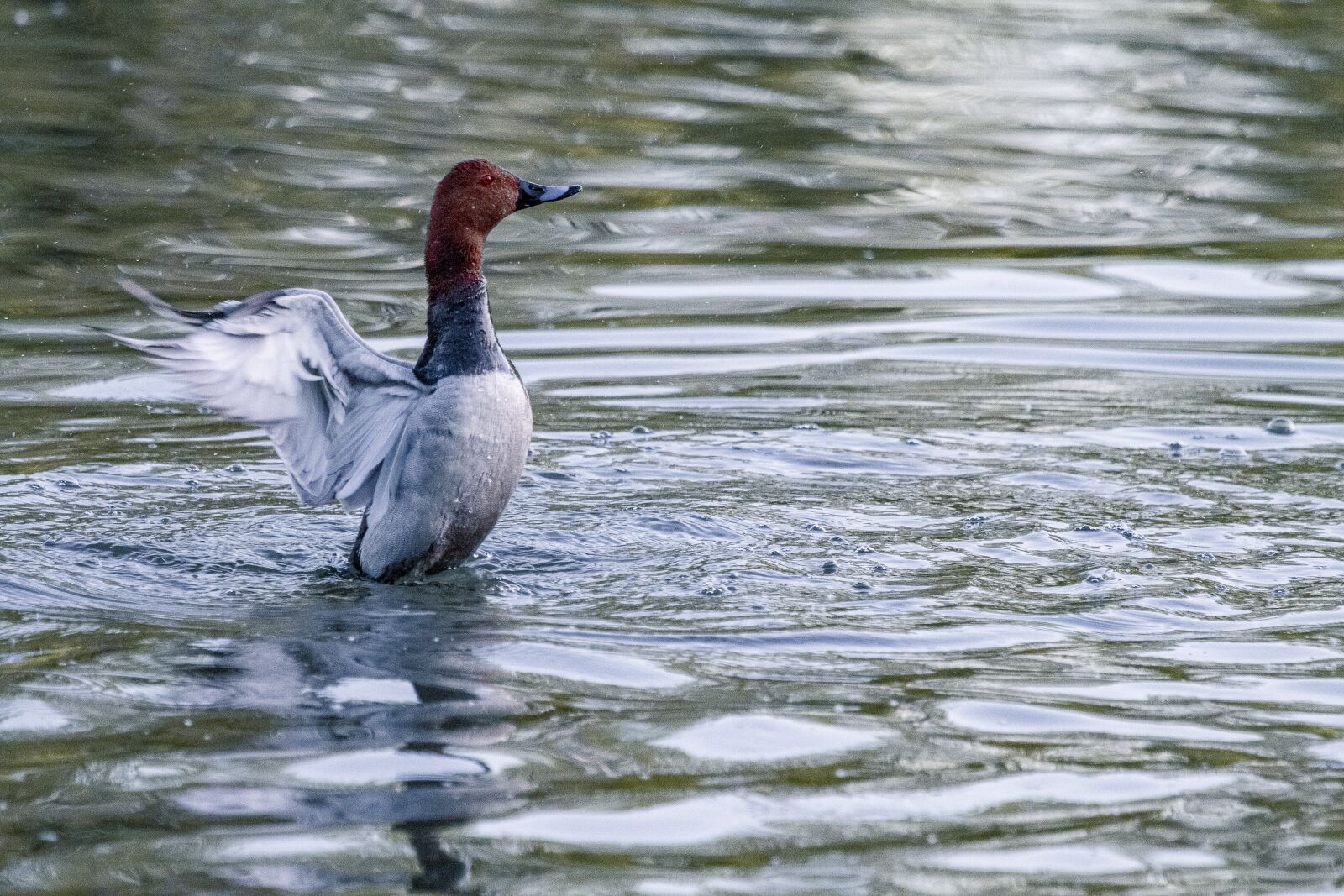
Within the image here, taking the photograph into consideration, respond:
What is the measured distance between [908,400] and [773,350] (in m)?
1.04

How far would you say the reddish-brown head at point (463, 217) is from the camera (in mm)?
6129

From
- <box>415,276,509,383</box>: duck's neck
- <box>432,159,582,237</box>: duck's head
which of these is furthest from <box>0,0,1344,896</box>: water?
<box>432,159,582,237</box>: duck's head

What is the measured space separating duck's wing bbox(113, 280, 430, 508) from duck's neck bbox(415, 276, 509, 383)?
11cm

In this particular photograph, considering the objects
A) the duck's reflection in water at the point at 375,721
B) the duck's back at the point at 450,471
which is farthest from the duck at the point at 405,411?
the duck's reflection in water at the point at 375,721

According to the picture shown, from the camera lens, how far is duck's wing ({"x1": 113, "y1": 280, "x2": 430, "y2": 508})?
5.45m

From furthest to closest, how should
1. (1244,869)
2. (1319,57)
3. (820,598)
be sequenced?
(1319,57), (820,598), (1244,869)

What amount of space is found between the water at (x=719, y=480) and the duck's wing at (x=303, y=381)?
418mm

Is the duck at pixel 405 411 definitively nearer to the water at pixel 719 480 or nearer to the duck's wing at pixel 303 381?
the duck's wing at pixel 303 381

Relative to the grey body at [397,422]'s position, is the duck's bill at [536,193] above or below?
above

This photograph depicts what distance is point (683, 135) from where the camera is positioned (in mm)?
12789

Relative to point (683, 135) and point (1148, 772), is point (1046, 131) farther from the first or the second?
point (1148, 772)

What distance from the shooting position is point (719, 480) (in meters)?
7.17

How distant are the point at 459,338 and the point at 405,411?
0.29m

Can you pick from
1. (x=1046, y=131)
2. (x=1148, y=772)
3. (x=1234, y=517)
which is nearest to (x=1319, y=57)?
(x=1046, y=131)
